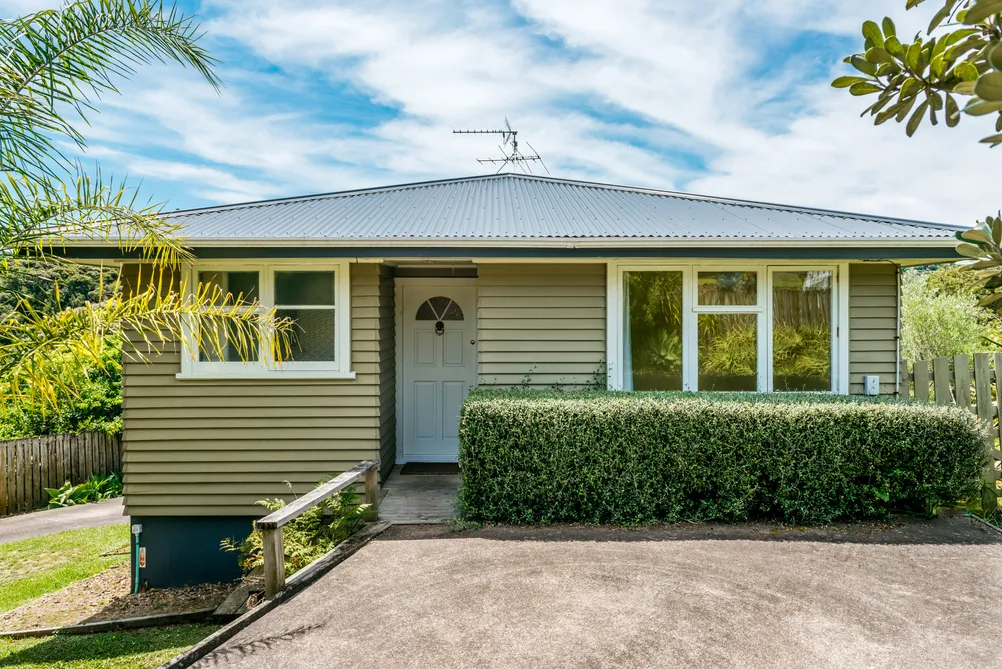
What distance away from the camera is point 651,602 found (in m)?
3.74

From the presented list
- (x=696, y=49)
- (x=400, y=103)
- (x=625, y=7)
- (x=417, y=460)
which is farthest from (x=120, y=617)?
(x=400, y=103)

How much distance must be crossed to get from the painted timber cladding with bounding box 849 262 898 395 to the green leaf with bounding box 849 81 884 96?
583cm

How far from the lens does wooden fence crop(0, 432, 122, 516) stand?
12.3 metres

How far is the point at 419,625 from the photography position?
3.55 metres

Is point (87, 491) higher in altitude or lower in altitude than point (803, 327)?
lower

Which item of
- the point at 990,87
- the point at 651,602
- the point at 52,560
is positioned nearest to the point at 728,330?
the point at 651,602

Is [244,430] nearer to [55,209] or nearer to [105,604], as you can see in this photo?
[105,604]

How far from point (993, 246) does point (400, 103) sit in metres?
16.8

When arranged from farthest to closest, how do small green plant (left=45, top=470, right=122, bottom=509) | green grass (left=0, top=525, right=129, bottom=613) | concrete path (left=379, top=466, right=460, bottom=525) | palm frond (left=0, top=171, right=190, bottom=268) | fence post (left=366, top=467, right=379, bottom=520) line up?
small green plant (left=45, top=470, right=122, bottom=509) < green grass (left=0, top=525, right=129, bottom=613) < fence post (left=366, top=467, right=379, bottom=520) < concrete path (left=379, top=466, right=460, bottom=525) < palm frond (left=0, top=171, right=190, bottom=268)

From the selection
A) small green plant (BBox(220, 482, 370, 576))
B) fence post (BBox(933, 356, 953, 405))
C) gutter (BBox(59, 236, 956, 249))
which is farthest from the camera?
fence post (BBox(933, 356, 953, 405))

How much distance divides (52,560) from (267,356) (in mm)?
6232

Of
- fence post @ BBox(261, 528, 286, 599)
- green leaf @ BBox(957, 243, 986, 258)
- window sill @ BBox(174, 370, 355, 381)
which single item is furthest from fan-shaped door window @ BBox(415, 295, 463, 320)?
green leaf @ BBox(957, 243, 986, 258)

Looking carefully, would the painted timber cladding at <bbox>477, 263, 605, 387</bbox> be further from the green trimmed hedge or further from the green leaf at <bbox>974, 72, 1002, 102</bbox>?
the green leaf at <bbox>974, 72, 1002, 102</bbox>

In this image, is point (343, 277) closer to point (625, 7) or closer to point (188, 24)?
point (188, 24)
